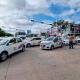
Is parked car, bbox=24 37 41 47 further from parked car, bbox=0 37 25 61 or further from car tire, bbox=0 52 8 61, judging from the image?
car tire, bbox=0 52 8 61

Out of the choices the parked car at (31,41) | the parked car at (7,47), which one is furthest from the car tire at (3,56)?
the parked car at (31,41)

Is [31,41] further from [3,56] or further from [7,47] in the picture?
[3,56]

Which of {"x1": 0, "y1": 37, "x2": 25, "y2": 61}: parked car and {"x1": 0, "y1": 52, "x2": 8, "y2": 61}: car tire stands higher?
{"x1": 0, "y1": 37, "x2": 25, "y2": 61}: parked car

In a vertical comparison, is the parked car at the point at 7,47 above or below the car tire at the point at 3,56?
above

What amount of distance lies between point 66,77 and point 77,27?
111ft

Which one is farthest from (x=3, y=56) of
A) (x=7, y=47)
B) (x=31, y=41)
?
(x=31, y=41)

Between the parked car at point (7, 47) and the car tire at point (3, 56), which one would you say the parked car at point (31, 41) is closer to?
the parked car at point (7, 47)

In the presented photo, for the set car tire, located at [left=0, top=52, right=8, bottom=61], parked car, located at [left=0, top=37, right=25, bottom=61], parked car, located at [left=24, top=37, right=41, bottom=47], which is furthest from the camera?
parked car, located at [left=24, top=37, right=41, bottom=47]

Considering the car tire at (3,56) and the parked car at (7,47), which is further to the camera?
the parked car at (7,47)

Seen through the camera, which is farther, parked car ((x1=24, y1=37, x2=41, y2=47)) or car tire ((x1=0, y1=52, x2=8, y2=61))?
parked car ((x1=24, y1=37, x2=41, y2=47))

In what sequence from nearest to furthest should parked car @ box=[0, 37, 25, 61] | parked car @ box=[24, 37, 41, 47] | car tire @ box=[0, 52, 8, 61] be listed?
car tire @ box=[0, 52, 8, 61] → parked car @ box=[0, 37, 25, 61] → parked car @ box=[24, 37, 41, 47]

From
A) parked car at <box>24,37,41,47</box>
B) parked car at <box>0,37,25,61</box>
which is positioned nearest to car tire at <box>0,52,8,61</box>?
parked car at <box>0,37,25,61</box>

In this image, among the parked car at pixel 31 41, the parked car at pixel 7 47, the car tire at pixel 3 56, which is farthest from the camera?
the parked car at pixel 31 41

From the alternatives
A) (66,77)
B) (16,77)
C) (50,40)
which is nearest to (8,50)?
(16,77)
